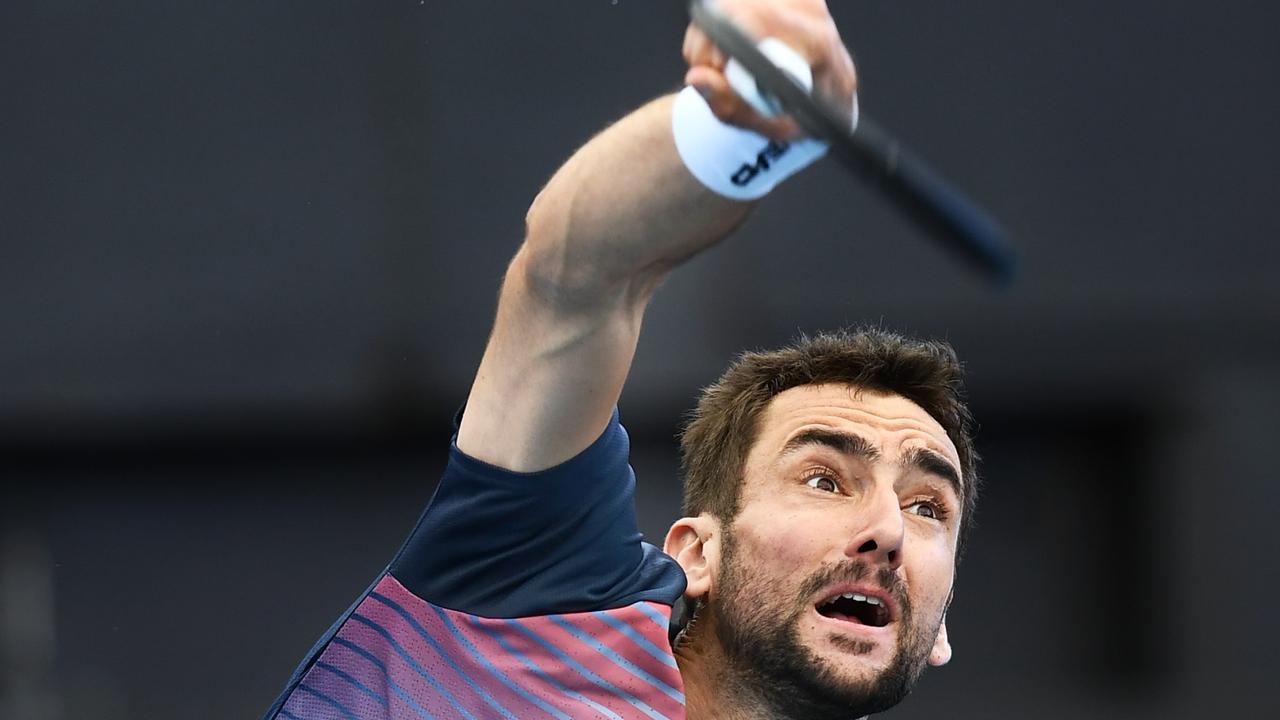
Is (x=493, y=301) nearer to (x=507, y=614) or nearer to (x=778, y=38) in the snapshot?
(x=507, y=614)

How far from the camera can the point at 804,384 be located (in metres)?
3.59

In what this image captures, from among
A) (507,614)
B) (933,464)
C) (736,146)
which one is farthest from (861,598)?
(736,146)

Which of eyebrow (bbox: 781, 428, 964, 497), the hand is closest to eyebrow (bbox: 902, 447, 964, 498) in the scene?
eyebrow (bbox: 781, 428, 964, 497)

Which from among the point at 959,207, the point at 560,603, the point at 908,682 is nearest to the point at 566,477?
the point at 560,603

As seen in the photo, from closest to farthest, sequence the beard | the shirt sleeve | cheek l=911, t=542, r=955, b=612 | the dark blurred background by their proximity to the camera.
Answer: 1. the shirt sleeve
2. the beard
3. cheek l=911, t=542, r=955, b=612
4. the dark blurred background

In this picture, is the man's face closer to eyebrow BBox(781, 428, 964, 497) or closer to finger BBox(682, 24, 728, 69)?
eyebrow BBox(781, 428, 964, 497)

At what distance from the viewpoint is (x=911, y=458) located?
3428mm

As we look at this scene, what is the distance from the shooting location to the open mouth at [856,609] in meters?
3.26

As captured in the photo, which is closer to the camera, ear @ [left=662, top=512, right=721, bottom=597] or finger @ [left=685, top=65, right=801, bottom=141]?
finger @ [left=685, top=65, right=801, bottom=141]

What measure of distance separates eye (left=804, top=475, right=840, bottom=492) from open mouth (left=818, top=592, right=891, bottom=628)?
8.3 inches

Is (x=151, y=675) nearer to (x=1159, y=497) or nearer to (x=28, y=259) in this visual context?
(x=28, y=259)

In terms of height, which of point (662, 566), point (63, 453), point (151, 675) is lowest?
point (151, 675)

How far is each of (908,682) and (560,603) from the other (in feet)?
2.83

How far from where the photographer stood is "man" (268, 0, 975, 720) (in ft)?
7.71
